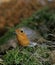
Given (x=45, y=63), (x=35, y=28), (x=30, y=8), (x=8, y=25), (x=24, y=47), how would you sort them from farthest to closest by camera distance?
1. (x=30, y=8)
2. (x=8, y=25)
3. (x=35, y=28)
4. (x=24, y=47)
5. (x=45, y=63)

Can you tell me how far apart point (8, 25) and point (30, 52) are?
257 centimetres

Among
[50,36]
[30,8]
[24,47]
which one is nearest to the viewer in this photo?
[24,47]

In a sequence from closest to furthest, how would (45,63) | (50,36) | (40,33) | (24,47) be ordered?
1. (45,63)
2. (24,47)
3. (50,36)
4. (40,33)

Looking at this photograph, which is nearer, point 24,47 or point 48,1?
point 24,47

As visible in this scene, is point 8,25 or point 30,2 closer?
point 8,25

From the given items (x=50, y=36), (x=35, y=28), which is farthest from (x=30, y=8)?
(x=50, y=36)

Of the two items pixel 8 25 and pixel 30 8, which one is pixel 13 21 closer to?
pixel 8 25

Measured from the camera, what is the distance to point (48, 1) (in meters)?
6.15

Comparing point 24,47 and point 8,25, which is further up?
point 24,47

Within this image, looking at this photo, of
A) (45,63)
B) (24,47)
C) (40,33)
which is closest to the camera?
(45,63)

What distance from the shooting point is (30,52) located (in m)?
2.88

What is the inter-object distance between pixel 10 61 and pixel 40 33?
0.90 metres

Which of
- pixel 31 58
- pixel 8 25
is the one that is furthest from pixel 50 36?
A: pixel 8 25

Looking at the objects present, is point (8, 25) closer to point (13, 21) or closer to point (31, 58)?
point (13, 21)
